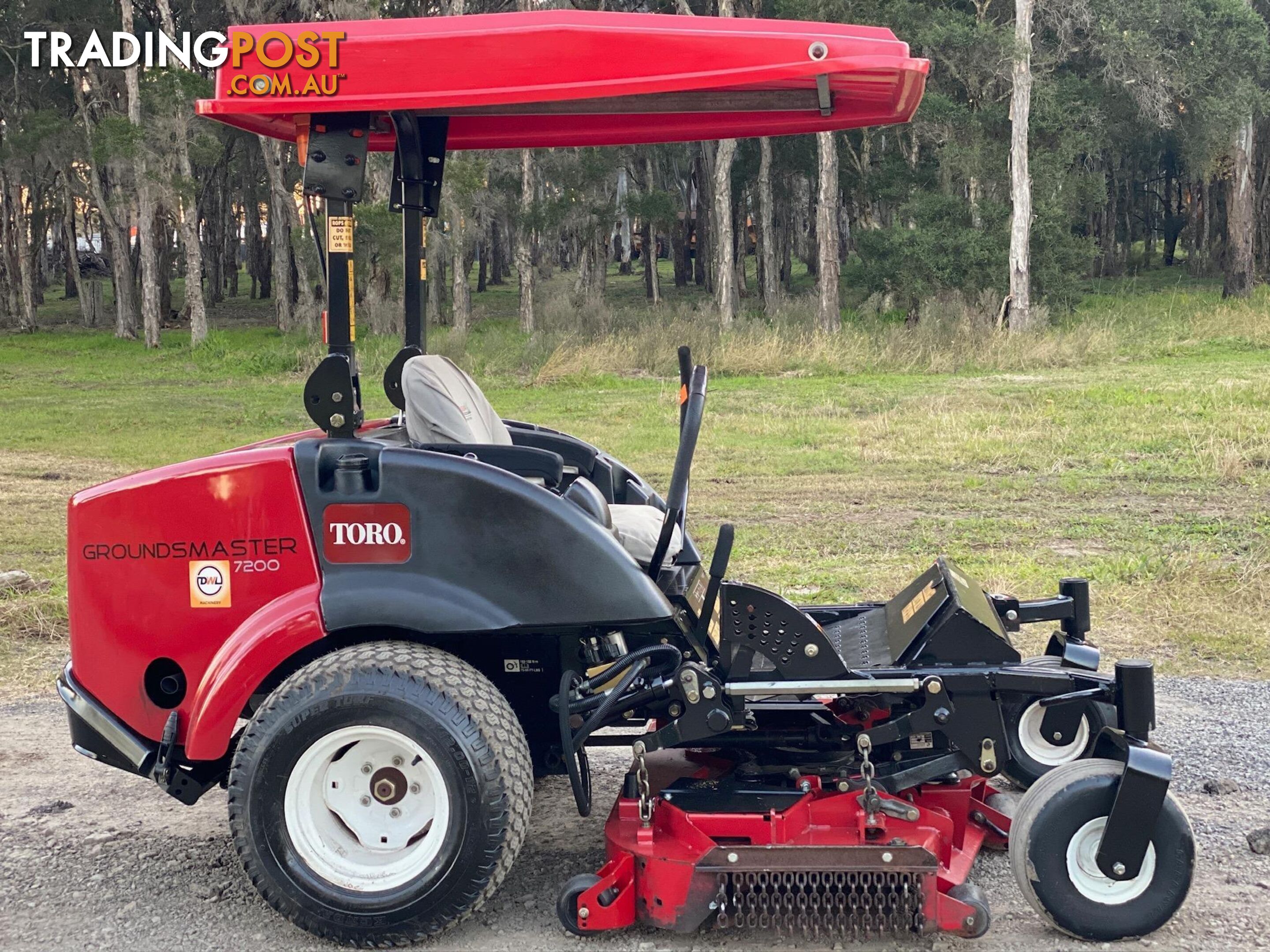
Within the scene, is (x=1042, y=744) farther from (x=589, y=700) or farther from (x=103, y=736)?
(x=103, y=736)

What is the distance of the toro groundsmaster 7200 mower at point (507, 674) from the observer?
11.8 feet

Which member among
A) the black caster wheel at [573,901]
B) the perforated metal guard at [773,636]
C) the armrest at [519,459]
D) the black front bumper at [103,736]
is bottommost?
the black caster wheel at [573,901]

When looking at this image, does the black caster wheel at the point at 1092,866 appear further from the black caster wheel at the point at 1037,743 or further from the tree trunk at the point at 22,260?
the tree trunk at the point at 22,260

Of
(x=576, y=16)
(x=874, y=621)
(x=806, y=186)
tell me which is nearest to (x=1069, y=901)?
(x=874, y=621)

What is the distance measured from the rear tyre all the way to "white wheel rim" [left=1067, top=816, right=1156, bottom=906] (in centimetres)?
152

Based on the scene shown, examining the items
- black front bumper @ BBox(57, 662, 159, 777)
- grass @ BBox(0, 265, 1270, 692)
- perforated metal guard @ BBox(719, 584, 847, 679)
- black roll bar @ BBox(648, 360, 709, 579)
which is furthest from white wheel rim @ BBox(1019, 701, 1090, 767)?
black front bumper @ BBox(57, 662, 159, 777)

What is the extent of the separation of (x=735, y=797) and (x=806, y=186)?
46368mm

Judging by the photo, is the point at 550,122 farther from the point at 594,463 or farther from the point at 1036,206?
the point at 1036,206

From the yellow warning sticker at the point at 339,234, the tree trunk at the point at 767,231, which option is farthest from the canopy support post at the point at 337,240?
the tree trunk at the point at 767,231

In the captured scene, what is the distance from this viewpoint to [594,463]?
4922mm

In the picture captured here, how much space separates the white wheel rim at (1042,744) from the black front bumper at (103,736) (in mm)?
2839

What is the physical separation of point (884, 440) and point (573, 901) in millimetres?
10623

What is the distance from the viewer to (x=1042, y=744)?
4.62 m

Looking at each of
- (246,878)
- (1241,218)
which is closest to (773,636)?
(246,878)
